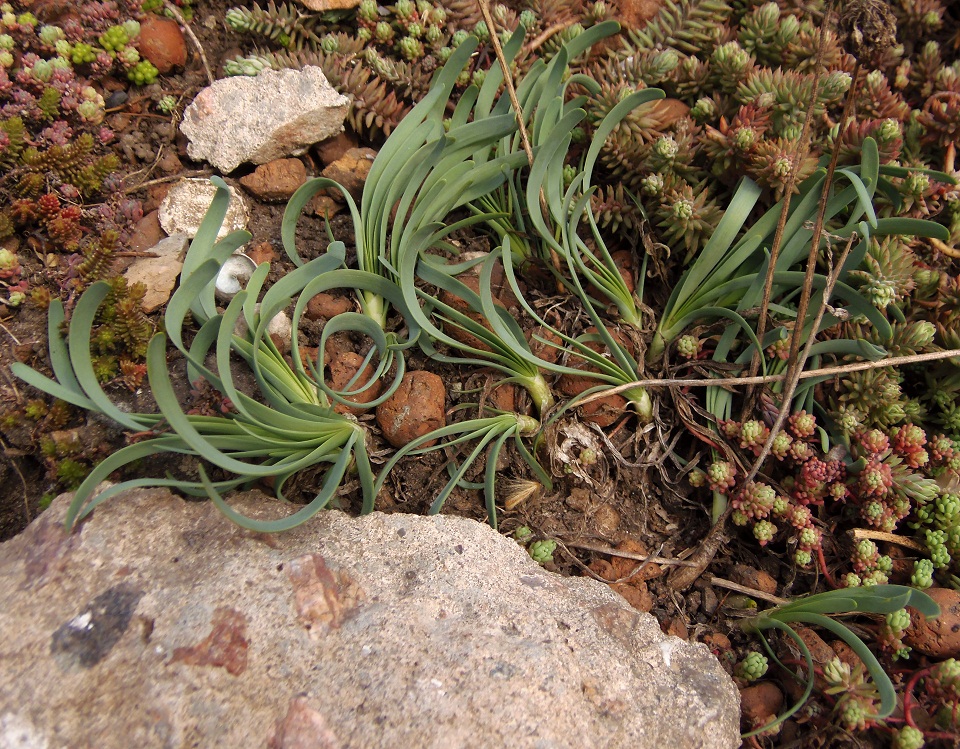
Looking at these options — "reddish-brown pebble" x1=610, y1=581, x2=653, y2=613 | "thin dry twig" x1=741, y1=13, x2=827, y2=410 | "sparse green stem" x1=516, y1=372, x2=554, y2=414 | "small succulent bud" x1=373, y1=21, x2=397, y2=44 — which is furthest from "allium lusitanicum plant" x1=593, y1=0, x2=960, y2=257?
"reddish-brown pebble" x1=610, y1=581, x2=653, y2=613

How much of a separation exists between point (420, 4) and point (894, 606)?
2.59m

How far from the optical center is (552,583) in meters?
1.83

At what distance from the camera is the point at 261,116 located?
2477mm

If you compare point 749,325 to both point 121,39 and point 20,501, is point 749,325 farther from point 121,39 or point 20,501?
point 121,39

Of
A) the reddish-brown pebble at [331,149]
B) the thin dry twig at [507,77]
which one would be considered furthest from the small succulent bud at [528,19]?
the reddish-brown pebble at [331,149]

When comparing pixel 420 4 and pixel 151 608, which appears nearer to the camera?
pixel 151 608

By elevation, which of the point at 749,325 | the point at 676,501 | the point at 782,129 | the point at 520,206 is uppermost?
the point at 782,129

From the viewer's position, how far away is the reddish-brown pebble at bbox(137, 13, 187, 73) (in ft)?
8.59

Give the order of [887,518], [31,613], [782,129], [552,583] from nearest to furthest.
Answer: [31,613], [552,583], [887,518], [782,129]

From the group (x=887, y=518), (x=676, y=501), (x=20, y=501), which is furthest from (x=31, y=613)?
(x=887, y=518)

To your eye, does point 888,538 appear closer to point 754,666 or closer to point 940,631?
point 940,631

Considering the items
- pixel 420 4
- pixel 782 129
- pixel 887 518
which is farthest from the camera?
pixel 420 4

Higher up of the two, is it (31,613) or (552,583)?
(31,613)

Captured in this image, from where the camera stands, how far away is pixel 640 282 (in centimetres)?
243
